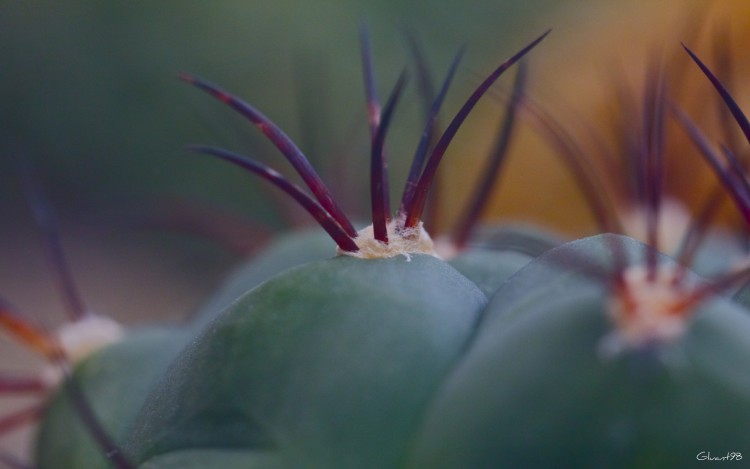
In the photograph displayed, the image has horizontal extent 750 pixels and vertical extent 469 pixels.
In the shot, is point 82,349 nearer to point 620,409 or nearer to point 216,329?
point 216,329

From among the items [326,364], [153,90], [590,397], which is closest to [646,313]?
[590,397]

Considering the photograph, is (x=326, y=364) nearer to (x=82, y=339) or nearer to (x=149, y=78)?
(x=82, y=339)

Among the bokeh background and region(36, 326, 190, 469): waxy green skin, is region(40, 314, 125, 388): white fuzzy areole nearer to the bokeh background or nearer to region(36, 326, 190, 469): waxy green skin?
region(36, 326, 190, 469): waxy green skin

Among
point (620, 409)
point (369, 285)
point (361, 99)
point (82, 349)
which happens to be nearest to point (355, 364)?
point (369, 285)

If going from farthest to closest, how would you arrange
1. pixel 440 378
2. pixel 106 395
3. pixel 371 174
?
pixel 106 395 < pixel 371 174 < pixel 440 378

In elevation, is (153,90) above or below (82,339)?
above

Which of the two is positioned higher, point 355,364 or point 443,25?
point 443,25

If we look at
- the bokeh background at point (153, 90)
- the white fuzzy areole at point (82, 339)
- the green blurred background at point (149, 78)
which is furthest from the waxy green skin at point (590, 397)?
the green blurred background at point (149, 78)
